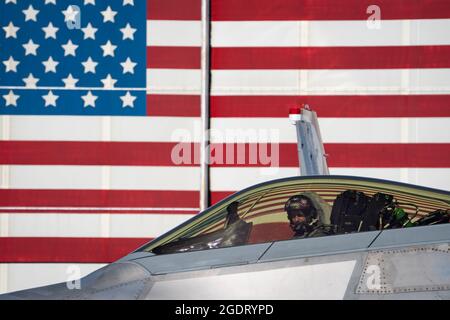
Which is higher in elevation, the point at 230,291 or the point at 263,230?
the point at 263,230

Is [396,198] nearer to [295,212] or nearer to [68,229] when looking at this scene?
[295,212]

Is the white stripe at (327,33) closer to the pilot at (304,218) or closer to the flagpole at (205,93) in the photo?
the flagpole at (205,93)

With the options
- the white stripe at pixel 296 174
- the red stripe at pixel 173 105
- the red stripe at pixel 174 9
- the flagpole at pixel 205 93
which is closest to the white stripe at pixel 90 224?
the flagpole at pixel 205 93

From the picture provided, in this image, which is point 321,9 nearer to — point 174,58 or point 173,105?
point 174,58

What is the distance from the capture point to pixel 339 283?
9.51ft

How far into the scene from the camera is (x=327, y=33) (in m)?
6.88

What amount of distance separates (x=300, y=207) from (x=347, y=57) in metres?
3.95

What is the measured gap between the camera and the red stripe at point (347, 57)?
22.4ft

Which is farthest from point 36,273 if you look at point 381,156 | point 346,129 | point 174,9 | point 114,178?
point 381,156

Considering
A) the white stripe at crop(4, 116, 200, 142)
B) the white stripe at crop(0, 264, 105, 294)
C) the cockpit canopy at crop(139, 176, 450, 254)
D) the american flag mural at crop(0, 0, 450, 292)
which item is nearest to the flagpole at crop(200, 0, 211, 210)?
the american flag mural at crop(0, 0, 450, 292)

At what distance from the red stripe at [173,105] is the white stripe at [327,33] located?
0.69m

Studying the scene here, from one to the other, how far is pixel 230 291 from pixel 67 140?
4.30 meters
